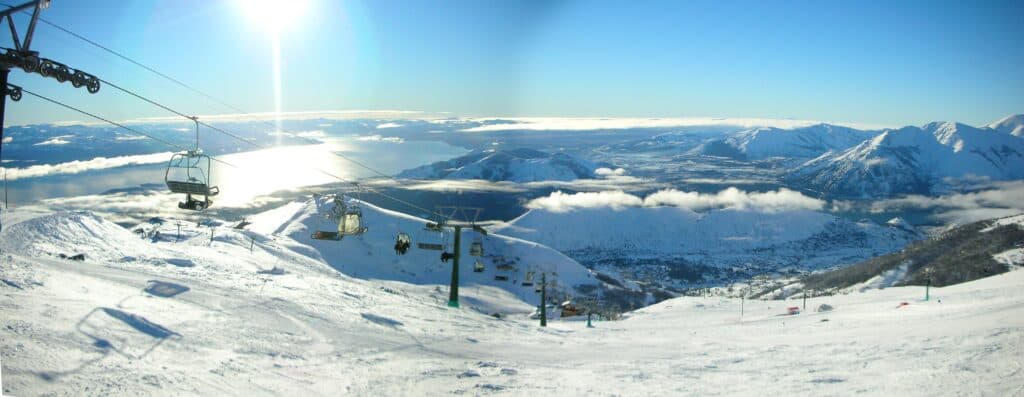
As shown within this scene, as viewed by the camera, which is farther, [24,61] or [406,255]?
[406,255]

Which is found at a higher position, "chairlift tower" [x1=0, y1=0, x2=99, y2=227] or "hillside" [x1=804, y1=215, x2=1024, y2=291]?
"chairlift tower" [x1=0, y1=0, x2=99, y2=227]

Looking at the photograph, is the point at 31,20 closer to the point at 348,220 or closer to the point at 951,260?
the point at 348,220

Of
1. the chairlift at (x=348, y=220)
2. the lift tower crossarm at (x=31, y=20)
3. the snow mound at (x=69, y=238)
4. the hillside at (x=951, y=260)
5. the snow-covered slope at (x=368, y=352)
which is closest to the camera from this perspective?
the lift tower crossarm at (x=31, y=20)

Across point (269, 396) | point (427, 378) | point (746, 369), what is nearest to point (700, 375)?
point (746, 369)

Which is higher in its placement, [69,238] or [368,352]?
[368,352]

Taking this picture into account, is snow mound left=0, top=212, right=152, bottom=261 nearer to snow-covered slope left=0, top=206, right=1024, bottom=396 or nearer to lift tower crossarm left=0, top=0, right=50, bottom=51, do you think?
snow-covered slope left=0, top=206, right=1024, bottom=396

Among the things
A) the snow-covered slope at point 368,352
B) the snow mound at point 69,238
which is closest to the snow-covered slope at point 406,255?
the snow mound at point 69,238

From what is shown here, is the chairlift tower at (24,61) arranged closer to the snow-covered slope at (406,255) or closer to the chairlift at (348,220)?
the chairlift at (348,220)

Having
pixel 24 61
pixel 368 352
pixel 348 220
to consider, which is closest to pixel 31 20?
pixel 24 61

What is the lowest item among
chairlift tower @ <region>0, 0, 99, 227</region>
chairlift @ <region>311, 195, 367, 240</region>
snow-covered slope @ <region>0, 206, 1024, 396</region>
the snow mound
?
the snow mound

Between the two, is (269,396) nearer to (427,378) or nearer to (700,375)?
(427,378)

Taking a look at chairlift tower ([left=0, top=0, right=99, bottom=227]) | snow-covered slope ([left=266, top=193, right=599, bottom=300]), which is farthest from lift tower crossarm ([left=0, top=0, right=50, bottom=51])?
snow-covered slope ([left=266, top=193, right=599, bottom=300])

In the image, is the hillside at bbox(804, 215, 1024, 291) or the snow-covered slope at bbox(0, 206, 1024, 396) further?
the hillside at bbox(804, 215, 1024, 291)

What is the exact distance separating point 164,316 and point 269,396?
20.1ft
